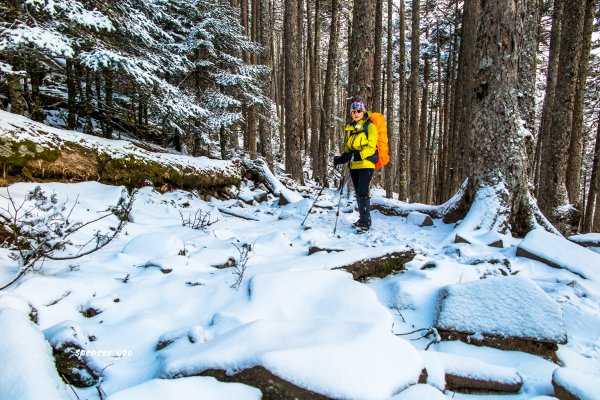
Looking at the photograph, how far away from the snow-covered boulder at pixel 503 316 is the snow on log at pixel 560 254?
1366 millimetres

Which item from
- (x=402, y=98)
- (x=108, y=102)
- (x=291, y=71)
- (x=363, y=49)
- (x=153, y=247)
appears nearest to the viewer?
(x=153, y=247)

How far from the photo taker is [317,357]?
1689mm

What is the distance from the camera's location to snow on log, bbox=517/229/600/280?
3.47m

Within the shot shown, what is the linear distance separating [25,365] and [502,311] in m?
2.87

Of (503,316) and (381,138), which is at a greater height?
(381,138)

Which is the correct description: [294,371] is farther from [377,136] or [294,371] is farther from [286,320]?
[377,136]

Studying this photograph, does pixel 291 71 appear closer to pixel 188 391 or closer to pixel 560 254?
pixel 560 254

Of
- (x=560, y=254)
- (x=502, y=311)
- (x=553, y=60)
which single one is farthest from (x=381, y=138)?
(x=553, y=60)

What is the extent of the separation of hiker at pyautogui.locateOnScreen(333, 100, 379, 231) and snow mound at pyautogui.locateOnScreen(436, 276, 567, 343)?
9.37 feet

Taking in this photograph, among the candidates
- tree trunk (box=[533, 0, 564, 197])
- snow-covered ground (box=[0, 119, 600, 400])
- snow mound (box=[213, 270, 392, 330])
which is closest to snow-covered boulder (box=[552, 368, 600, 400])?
snow-covered ground (box=[0, 119, 600, 400])

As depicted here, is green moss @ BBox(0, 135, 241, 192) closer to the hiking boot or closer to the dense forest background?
the dense forest background

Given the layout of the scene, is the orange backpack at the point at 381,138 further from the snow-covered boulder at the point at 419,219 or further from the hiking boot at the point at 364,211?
the snow-covered boulder at the point at 419,219

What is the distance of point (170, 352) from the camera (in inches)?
76.2

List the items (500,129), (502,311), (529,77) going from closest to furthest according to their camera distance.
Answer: (502,311) → (500,129) → (529,77)
